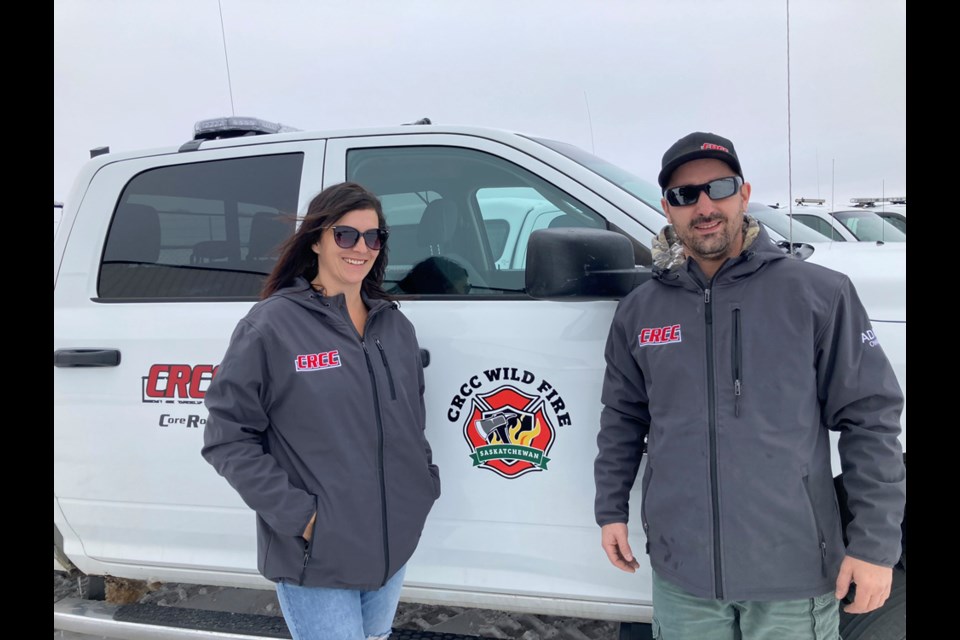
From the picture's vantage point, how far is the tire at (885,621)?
73.0 inches

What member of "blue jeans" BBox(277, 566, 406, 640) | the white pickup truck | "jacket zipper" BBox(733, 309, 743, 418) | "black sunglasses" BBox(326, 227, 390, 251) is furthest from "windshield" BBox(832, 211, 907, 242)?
"blue jeans" BBox(277, 566, 406, 640)

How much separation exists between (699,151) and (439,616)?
2.13 m

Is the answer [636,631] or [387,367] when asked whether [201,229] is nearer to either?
[387,367]

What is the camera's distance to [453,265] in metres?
2.27

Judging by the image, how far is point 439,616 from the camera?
2.88 m

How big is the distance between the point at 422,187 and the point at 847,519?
61.0 inches

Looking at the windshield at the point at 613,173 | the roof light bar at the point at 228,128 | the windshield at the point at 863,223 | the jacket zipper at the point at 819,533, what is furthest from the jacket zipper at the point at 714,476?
the windshield at the point at 863,223

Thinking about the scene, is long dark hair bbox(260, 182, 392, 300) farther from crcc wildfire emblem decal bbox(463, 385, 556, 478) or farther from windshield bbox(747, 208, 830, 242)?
windshield bbox(747, 208, 830, 242)

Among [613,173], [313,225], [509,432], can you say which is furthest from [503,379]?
[613,173]

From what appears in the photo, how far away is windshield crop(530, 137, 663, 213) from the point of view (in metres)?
2.26

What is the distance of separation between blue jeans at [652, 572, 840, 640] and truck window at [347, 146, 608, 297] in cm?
99
